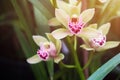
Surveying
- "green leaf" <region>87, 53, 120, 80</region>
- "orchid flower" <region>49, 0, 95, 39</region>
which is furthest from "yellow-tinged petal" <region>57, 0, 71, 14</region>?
"green leaf" <region>87, 53, 120, 80</region>

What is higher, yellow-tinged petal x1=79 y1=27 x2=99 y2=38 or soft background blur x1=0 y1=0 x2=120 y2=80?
yellow-tinged petal x1=79 y1=27 x2=99 y2=38

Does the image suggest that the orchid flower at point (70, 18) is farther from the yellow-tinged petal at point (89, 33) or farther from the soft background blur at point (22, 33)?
the soft background blur at point (22, 33)

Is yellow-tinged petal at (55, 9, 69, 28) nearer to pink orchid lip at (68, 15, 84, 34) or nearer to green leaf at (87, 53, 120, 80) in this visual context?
pink orchid lip at (68, 15, 84, 34)

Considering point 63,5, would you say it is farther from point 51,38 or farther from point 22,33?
point 22,33

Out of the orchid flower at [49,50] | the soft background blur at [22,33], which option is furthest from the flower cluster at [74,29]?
the soft background blur at [22,33]

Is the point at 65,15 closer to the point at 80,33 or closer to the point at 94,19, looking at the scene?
the point at 80,33

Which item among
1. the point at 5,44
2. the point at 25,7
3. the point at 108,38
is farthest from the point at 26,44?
the point at 5,44
